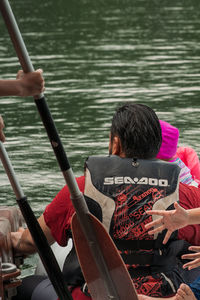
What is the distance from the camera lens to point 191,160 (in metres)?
5.33

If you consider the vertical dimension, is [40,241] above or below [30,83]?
below

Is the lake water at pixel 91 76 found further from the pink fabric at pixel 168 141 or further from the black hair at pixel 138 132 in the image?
the black hair at pixel 138 132

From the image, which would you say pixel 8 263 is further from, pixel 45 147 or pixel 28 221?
pixel 45 147

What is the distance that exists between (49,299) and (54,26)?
17185 mm

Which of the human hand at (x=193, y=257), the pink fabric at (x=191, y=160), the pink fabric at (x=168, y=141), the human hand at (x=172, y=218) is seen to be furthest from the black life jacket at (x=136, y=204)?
the pink fabric at (x=191, y=160)

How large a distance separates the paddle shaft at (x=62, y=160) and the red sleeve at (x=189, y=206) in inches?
14.0

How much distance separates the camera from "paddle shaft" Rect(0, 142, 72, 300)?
3475mm

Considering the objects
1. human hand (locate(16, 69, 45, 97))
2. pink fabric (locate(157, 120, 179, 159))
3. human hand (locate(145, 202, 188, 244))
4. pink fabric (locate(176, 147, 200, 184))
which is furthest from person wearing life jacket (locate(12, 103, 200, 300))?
pink fabric (locate(176, 147, 200, 184))

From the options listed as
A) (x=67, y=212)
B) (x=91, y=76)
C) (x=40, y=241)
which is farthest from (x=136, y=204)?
(x=91, y=76)

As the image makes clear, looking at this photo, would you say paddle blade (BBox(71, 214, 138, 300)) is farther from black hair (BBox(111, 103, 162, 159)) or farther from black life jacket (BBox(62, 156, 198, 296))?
black hair (BBox(111, 103, 162, 159))

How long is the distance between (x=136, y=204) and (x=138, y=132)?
29cm

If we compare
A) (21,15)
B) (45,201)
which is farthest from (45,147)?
(21,15)

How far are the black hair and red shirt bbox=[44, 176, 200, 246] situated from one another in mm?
214

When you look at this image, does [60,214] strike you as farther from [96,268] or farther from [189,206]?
[189,206]
